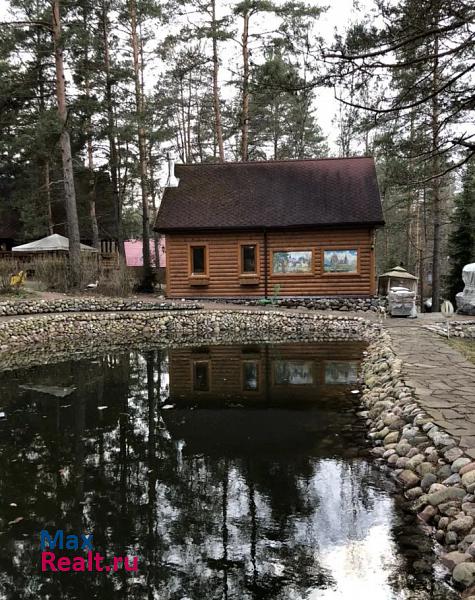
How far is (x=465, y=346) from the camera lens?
10.1 m

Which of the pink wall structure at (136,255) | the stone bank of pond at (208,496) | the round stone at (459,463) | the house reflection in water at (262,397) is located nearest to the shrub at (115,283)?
the house reflection in water at (262,397)

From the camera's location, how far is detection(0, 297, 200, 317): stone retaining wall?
15.4 metres

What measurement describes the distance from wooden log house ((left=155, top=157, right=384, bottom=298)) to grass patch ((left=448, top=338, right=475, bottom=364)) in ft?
23.6

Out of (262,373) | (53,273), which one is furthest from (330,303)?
(53,273)

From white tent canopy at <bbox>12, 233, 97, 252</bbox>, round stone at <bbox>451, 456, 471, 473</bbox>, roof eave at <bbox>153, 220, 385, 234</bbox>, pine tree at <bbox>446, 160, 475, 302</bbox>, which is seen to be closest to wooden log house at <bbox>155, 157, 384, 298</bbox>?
roof eave at <bbox>153, 220, 385, 234</bbox>

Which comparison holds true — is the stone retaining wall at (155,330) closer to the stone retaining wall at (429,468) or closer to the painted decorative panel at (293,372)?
the painted decorative panel at (293,372)

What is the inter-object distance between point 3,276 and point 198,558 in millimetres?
15293

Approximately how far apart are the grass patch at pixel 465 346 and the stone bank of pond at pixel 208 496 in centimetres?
214

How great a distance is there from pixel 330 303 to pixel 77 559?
1443cm

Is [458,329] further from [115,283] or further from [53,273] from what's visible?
[53,273]

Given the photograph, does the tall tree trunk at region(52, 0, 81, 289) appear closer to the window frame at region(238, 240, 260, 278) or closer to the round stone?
the window frame at region(238, 240, 260, 278)

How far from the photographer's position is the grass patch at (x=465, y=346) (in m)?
9.04

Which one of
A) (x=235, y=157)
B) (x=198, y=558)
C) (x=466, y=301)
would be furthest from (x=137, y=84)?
Answer: (x=198, y=558)

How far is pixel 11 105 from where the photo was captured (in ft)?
60.8
